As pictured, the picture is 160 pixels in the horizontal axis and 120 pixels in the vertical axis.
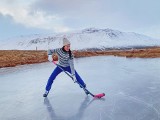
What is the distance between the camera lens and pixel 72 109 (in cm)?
719

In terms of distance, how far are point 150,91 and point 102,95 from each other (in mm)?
1766

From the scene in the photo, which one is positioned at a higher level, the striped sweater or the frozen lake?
the striped sweater

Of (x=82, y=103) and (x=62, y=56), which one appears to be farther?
(x=62, y=56)

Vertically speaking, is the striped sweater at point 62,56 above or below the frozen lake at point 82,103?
above

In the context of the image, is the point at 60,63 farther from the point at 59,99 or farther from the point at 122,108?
the point at 122,108

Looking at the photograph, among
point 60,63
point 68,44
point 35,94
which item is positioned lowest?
point 35,94

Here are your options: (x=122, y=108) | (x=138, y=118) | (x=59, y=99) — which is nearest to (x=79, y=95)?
(x=59, y=99)

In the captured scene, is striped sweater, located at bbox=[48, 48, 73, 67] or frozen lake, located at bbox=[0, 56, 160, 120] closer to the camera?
frozen lake, located at bbox=[0, 56, 160, 120]

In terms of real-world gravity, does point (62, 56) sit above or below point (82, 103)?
above

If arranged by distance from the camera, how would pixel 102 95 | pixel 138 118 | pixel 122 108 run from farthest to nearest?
pixel 102 95 < pixel 122 108 < pixel 138 118

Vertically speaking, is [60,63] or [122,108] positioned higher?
[60,63]

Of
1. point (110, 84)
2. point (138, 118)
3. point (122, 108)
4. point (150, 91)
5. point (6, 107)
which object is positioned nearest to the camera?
point (138, 118)

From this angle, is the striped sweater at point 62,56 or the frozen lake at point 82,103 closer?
the frozen lake at point 82,103

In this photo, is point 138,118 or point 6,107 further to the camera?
point 6,107
